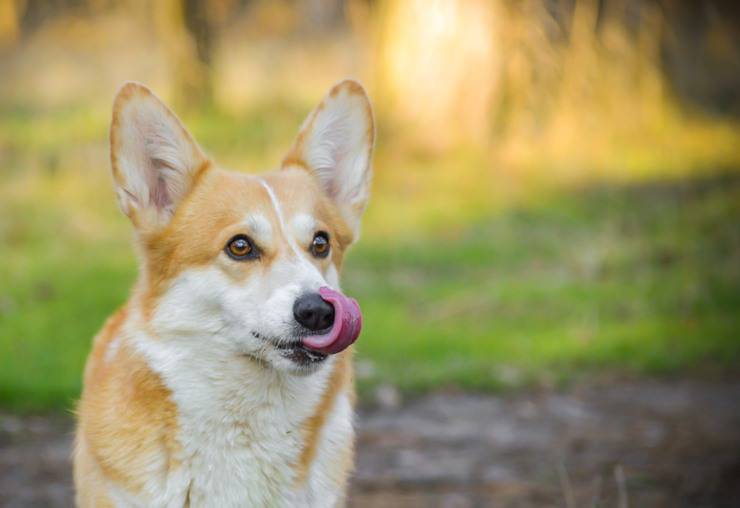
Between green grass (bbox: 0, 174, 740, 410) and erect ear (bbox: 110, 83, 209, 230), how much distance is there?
280cm

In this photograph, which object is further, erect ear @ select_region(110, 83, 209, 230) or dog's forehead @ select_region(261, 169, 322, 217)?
dog's forehead @ select_region(261, 169, 322, 217)

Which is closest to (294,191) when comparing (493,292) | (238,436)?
(238,436)

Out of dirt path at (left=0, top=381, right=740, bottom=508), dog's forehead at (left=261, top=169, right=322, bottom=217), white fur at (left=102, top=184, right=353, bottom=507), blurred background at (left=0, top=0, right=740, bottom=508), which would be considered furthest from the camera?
blurred background at (left=0, top=0, right=740, bottom=508)

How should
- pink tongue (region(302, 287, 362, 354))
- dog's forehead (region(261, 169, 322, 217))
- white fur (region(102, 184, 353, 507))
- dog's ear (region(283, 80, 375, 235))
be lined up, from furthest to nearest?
dog's ear (region(283, 80, 375, 235))
dog's forehead (region(261, 169, 322, 217))
white fur (region(102, 184, 353, 507))
pink tongue (region(302, 287, 362, 354))

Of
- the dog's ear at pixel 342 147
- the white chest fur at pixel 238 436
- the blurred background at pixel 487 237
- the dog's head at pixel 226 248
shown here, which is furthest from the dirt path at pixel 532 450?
the dog's head at pixel 226 248

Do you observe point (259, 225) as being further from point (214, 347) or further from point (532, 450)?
point (532, 450)

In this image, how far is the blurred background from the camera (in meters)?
5.67

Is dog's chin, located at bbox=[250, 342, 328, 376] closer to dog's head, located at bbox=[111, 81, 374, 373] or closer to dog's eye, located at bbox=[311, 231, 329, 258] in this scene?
dog's head, located at bbox=[111, 81, 374, 373]

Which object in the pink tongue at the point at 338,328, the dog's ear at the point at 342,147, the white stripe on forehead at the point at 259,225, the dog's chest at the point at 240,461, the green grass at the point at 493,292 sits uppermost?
the dog's ear at the point at 342,147

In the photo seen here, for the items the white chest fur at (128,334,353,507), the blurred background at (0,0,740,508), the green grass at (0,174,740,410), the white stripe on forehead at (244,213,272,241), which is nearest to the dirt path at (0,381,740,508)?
the blurred background at (0,0,740,508)

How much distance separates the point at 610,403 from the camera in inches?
256

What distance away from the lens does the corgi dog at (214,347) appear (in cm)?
324

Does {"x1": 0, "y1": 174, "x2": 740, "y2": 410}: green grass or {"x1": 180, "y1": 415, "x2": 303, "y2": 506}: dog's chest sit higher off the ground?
{"x1": 180, "y1": 415, "x2": 303, "y2": 506}: dog's chest

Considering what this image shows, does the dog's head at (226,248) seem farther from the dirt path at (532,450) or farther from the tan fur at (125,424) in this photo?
the dirt path at (532,450)
